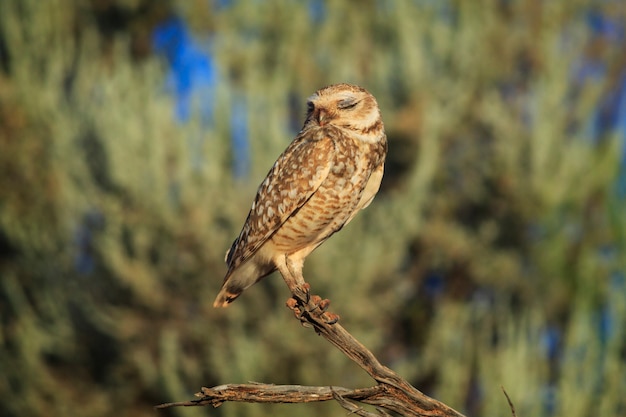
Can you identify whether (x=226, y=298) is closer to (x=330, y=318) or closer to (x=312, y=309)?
(x=312, y=309)

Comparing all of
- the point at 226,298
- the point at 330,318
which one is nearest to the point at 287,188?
the point at 226,298

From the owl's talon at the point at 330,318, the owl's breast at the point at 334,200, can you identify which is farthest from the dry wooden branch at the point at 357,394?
the owl's breast at the point at 334,200

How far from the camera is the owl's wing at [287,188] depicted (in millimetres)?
4453

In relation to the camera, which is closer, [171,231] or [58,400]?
[171,231]

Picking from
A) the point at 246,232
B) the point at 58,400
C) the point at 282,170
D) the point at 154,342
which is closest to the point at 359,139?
the point at 282,170

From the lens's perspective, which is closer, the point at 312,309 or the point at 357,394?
the point at 357,394

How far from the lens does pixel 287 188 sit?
→ 4.61 metres

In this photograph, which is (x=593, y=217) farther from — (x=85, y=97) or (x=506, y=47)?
(x=85, y=97)

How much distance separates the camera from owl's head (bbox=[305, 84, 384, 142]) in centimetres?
441

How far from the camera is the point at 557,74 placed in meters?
17.2

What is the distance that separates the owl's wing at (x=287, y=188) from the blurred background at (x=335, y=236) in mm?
8201

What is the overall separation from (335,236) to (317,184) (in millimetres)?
9228

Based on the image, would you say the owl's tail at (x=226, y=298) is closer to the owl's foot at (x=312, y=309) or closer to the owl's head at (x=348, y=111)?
the owl's foot at (x=312, y=309)

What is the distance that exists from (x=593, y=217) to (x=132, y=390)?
9123 millimetres
